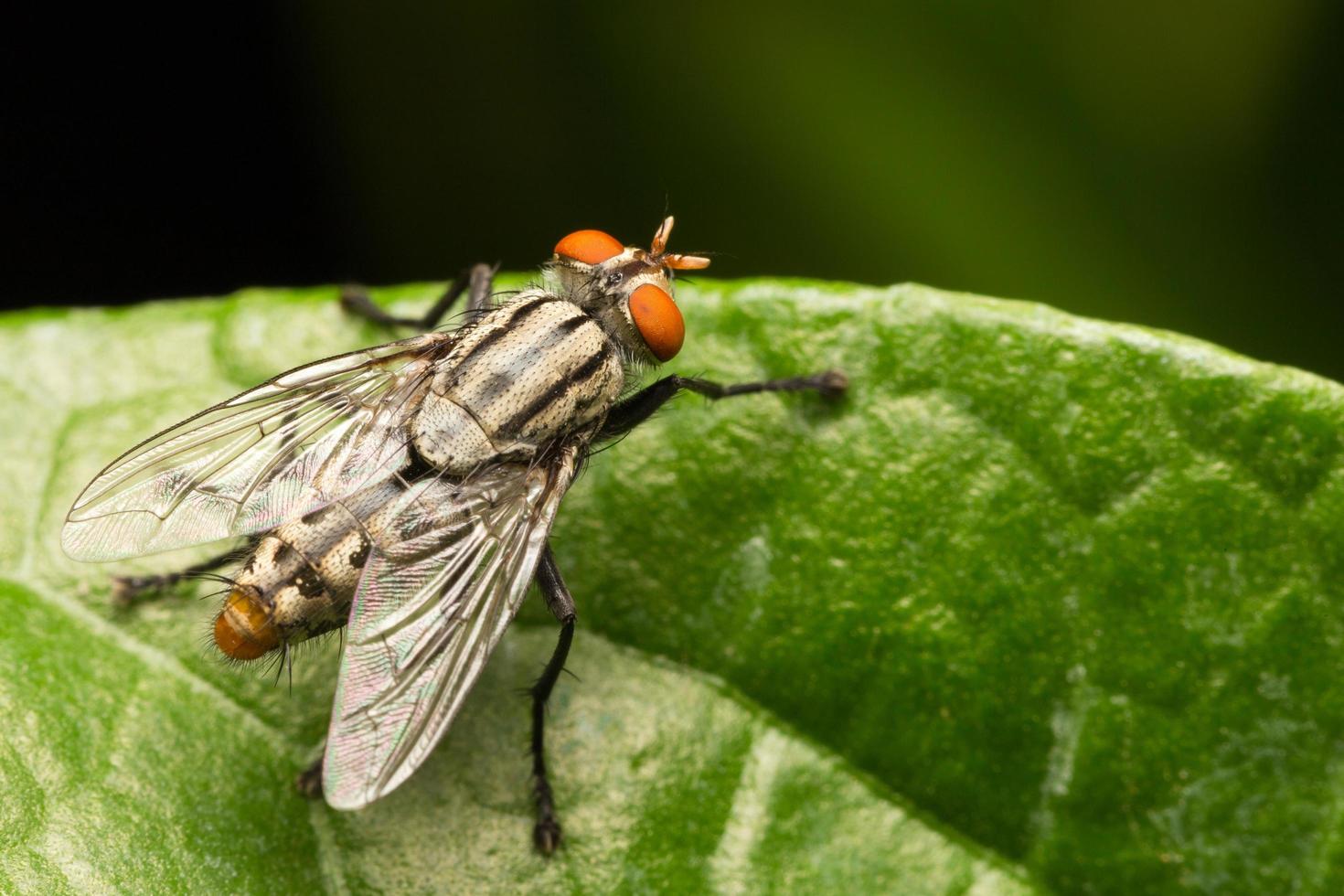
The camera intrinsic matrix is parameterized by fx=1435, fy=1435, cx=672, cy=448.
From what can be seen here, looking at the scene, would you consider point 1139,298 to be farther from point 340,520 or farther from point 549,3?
point 340,520

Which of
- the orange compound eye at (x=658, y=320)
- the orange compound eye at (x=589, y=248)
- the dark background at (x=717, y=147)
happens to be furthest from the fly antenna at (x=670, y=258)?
the dark background at (x=717, y=147)

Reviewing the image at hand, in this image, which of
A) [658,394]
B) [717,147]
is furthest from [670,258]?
[717,147]

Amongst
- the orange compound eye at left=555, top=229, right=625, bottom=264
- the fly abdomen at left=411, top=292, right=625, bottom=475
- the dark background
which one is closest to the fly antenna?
the orange compound eye at left=555, top=229, right=625, bottom=264

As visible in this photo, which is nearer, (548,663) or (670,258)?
(548,663)

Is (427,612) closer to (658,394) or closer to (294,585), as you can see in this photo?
(294,585)

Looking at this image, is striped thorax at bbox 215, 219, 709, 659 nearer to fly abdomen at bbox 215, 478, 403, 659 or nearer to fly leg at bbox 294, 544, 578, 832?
fly abdomen at bbox 215, 478, 403, 659
